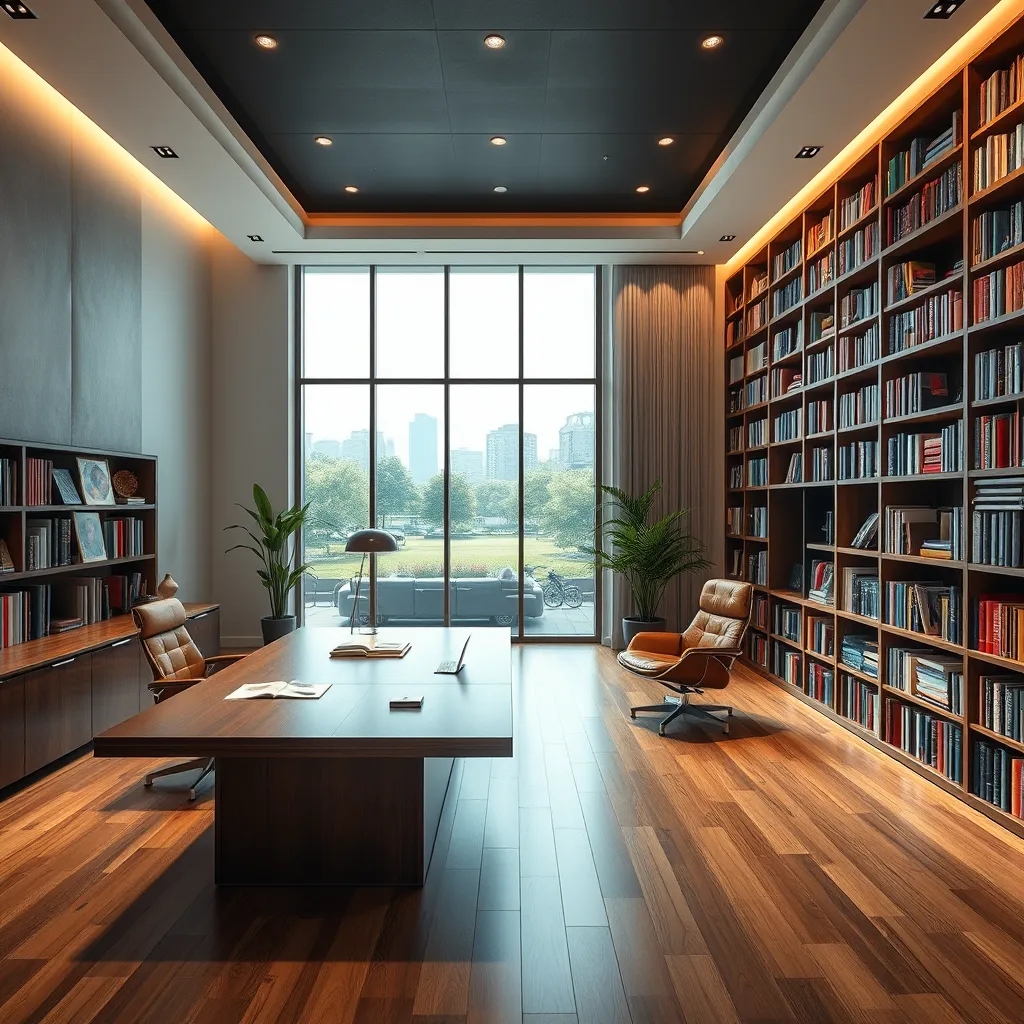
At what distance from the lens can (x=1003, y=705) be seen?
3473mm

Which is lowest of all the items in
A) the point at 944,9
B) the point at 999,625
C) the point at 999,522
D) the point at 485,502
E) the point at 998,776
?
the point at 998,776

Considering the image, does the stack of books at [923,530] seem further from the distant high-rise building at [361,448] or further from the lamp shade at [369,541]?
the distant high-rise building at [361,448]

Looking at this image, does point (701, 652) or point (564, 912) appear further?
point (701, 652)

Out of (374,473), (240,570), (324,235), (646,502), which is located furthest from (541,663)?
(324,235)

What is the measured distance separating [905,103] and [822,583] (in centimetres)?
297

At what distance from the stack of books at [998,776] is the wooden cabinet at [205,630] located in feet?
16.4

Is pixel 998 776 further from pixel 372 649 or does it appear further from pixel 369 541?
pixel 369 541

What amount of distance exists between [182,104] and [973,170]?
13.5 feet

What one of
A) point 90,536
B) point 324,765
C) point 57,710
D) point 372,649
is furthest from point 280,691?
point 90,536

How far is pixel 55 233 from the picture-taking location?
4.83 meters

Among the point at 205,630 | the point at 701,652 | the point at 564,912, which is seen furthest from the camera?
the point at 205,630

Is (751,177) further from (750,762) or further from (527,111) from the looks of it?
(750,762)

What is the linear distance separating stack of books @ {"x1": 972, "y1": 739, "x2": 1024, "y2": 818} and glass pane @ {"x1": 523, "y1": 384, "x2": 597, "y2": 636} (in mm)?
4476

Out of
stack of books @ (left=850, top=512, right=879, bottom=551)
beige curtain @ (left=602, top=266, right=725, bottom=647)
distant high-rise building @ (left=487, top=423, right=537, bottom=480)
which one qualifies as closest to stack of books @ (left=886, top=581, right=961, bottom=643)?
stack of books @ (left=850, top=512, right=879, bottom=551)
